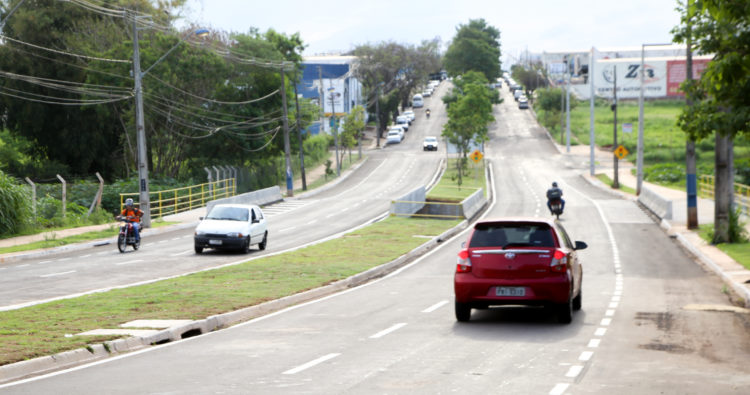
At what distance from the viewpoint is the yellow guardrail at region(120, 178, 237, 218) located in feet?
170

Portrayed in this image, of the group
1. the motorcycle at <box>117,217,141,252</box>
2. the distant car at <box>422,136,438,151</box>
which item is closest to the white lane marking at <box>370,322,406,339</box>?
the motorcycle at <box>117,217,141,252</box>

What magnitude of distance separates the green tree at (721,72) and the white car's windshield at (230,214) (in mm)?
15458

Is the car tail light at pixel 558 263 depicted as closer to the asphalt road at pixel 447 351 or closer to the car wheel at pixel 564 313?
the car wheel at pixel 564 313

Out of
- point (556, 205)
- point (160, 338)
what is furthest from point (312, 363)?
point (556, 205)

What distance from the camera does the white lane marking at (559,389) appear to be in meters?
9.45

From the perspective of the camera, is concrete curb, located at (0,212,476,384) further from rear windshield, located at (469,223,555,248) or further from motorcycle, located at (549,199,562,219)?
motorcycle, located at (549,199,562,219)

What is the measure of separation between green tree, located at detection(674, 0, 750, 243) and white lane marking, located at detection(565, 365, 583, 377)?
4.88 meters

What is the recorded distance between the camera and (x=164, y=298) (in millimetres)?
17641

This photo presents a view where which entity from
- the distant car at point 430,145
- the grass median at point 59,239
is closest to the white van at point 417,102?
the distant car at point 430,145

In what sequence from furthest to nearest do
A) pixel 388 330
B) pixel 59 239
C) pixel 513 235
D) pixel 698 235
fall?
pixel 698 235 → pixel 59 239 → pixel 513 235 → pixel 388 330

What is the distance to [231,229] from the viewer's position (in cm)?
3031

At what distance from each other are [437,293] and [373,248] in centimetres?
1148

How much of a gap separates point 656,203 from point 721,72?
1403 inches

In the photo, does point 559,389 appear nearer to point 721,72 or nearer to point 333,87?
→ point 721,72
